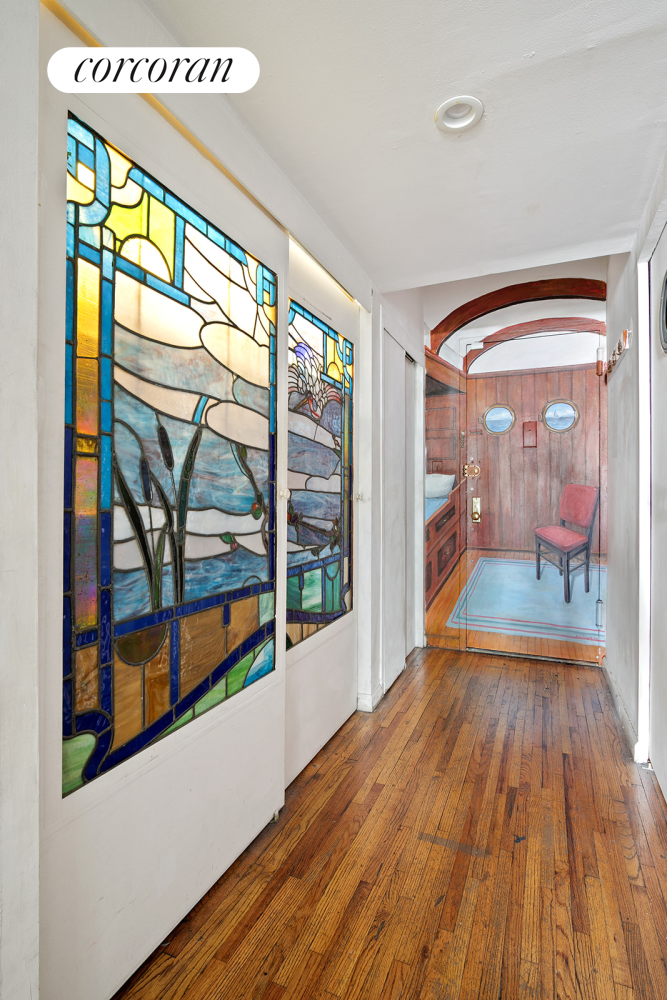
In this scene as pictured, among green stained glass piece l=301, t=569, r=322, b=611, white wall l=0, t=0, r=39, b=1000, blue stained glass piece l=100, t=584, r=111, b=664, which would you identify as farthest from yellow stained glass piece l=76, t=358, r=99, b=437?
green stained glass piece l=301, t=569, r=322, b=611

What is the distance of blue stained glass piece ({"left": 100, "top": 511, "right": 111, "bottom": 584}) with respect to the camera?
1133 mm

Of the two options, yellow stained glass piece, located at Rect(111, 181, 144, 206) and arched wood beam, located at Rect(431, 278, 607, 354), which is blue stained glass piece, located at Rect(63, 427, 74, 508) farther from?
arched wood beam, located at Rect(431, 278, 607, 354)

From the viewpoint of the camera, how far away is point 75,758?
3.50 feet

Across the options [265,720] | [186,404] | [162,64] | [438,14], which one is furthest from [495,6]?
[265,720]

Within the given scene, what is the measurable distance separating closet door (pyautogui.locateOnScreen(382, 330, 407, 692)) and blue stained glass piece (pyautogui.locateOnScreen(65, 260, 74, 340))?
7.07ft

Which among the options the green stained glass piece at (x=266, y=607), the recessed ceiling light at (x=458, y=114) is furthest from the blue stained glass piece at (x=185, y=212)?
the green stained glass piece at (x=266, y=607)

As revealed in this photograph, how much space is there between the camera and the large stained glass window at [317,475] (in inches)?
83.3

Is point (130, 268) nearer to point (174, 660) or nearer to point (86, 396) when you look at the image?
point (86, 396)

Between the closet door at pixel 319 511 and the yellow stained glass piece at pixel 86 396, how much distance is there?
1.01m

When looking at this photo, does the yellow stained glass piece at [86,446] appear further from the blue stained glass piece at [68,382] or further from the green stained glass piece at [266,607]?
the green stained glass piece at [266,607]

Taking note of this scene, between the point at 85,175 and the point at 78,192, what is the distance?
0.05 meters

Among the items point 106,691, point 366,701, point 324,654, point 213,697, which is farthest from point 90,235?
point 366,701

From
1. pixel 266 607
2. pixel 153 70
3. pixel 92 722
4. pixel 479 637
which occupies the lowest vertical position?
pixel 479 637

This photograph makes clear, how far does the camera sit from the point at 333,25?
1278mm
